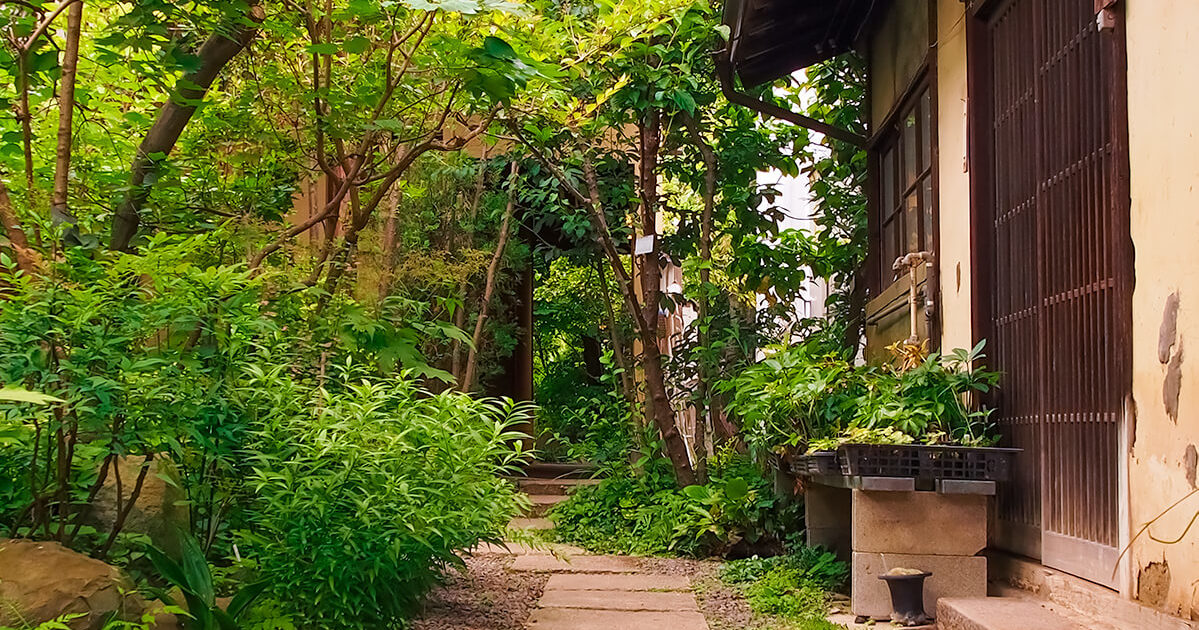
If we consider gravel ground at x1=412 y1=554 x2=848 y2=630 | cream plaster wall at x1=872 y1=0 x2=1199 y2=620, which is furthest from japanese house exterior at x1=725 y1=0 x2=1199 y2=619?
gravel ground at x1=412 y1=554 x2=848 y2=630

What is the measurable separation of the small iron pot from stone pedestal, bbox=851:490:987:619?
181 mm

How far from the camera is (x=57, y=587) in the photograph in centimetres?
297

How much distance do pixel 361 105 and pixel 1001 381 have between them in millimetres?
3222

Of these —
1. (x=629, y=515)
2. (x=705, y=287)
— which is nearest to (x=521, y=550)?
(x=629, y=515)

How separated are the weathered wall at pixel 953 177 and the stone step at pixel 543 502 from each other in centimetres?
429

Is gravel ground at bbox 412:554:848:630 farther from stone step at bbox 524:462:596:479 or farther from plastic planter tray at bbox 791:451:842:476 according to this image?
stone step at bbox 524:462:596:479

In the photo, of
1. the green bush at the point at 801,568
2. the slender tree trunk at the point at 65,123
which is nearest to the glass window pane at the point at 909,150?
the green bush at the point at 801,568

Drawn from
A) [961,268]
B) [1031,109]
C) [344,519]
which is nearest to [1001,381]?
[961,268]

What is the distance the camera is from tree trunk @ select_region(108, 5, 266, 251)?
395cm

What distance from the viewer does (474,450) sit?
4.10m

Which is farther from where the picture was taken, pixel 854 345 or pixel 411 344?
pixel 854 345

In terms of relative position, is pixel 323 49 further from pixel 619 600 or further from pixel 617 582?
pixel 617 582

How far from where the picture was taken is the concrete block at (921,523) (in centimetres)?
439

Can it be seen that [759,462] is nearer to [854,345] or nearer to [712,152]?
[854,345]
